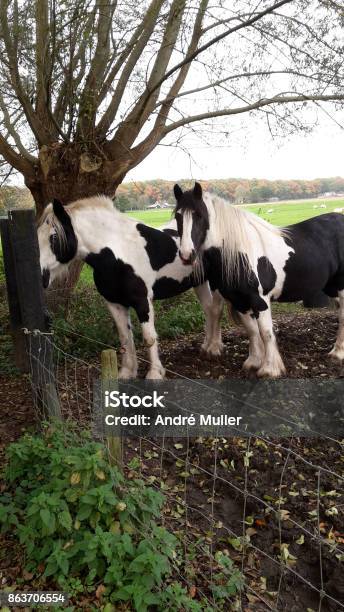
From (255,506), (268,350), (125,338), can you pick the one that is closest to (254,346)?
(268,350)

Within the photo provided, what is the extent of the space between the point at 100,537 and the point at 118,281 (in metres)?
2.64

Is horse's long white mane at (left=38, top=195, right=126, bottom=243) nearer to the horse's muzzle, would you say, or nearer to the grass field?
the horse's muzzle

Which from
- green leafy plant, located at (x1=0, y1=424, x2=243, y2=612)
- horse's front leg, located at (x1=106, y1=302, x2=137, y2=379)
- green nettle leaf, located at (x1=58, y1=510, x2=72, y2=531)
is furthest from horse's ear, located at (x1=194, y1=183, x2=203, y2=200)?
green nettle leaf, located at (x1=58, y1=510, x2=72, y2=531)

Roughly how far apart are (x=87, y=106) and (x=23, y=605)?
5.21m

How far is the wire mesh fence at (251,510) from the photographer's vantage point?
2568 millimetres

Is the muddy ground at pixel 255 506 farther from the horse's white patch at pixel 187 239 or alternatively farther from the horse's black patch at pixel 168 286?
the horse's black patch at pixel 168 286

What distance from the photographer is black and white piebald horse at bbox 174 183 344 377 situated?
169 inches

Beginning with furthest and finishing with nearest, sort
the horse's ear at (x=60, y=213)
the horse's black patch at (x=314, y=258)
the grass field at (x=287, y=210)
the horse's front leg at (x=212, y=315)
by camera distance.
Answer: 1. the grass field at (x=287, y=210)
2. the horse's front leg at (x=212, y=315)
3. the horse's black patch at (x=314, y=258)
4. the horse's ear at (x=60, y=213)

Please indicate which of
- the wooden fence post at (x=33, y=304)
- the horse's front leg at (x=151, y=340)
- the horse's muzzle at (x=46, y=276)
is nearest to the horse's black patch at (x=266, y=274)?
the horse's front leg at (x=151, y=340)

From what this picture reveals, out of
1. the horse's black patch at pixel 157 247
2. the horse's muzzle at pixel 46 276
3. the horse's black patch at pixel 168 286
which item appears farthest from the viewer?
the horse's black patch at pixel 168 286

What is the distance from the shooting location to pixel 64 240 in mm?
4273

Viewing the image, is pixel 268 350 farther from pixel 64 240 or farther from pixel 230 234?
pixel 64 240

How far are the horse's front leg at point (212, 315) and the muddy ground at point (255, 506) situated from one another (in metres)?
1.02

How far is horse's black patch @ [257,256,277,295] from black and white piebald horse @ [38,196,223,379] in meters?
0.65
